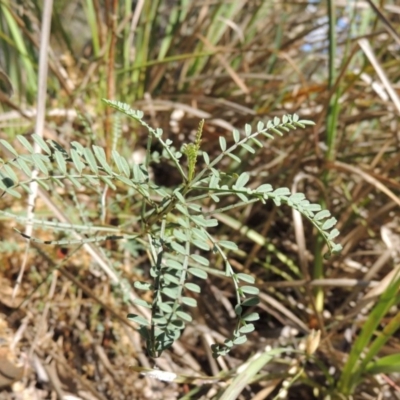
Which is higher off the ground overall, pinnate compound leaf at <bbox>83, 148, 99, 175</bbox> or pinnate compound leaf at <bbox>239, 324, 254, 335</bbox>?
pinnate compound leaf at <bbox>83, 148, 99, 175</bbox>

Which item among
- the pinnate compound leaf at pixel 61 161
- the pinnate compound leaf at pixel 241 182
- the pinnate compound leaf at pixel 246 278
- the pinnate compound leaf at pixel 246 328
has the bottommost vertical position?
the pinnate compound leaf at pixel 246 328

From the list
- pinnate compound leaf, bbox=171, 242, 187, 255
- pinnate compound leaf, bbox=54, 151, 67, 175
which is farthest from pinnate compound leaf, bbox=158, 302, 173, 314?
pinnate compound leaf, bbox=54, 151, 67, 175

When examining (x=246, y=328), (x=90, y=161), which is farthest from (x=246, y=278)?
(x=90, y=161)

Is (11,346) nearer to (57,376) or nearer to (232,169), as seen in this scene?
(57,376)

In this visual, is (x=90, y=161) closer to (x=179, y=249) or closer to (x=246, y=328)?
(x=179, y=249)

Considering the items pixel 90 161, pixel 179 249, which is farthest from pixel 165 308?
pixel 90 161

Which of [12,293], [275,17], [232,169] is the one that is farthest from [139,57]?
[12,293]

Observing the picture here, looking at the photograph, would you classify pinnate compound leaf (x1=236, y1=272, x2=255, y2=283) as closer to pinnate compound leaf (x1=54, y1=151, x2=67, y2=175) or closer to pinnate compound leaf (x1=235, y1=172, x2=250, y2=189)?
pinnate compound leaf (x1=235, y1=172, x2=250, y2=189)

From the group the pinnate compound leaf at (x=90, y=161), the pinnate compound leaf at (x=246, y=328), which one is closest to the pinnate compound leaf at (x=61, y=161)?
the pinnate compound leaf at (x=90, y=161)

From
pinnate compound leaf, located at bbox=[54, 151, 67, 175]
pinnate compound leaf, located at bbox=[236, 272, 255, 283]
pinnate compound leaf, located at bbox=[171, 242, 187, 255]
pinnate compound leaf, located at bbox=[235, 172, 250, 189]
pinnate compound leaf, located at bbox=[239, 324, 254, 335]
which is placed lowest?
pinnate compound leaf, located at bbox=[239, 324, 254, 335]

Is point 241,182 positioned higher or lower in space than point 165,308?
higher

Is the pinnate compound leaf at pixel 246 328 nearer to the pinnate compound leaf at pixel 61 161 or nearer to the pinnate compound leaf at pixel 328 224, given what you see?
the pinnate compound leaf at pixel 328 224
